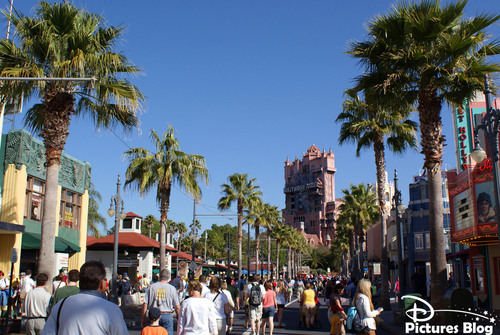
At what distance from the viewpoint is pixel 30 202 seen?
25.5 metres

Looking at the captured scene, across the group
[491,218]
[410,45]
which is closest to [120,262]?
[491,218]

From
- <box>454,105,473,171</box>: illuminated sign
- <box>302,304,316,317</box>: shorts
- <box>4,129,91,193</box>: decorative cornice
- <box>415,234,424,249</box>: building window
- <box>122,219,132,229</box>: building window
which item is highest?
<box>454,105,473,171</box>: illuminated sign

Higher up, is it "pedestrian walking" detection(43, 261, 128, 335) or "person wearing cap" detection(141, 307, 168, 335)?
"pedestrian walking" detection(43, 261, 128, 335)

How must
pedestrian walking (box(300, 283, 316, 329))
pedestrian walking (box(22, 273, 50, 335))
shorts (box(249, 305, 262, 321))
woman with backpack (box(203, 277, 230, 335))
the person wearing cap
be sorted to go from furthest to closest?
1. pedestrian walking (box(300, 283, 316, 329))
2. shorts (box(249, 305, 262, 321))
3. woman with backpack (box(203, 277, 230, 335))
4. pedestrian walking (box(22, 273, 50, 335))
5. the person wearing cap

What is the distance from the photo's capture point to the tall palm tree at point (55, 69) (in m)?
Result: 12.9

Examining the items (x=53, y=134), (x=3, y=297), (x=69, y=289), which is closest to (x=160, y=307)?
(x=69, y=289)

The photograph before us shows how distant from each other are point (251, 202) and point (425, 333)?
3276 centimetres

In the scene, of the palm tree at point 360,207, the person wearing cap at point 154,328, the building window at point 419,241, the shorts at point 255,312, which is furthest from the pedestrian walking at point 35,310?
the building window at point 419,241

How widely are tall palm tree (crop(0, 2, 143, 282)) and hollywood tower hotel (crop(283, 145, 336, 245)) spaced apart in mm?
145918

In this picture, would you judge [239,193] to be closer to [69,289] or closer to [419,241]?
[419,241]

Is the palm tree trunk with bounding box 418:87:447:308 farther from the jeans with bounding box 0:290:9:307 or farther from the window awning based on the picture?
the window awning

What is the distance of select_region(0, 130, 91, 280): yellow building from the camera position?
23.8 metres

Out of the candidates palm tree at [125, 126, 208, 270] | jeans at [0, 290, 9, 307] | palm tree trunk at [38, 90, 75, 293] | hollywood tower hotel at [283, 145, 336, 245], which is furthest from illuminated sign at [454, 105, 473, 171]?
hollywood tower hotel at [283, 145, 336, 245]

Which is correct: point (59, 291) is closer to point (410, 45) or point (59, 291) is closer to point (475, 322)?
point (475, 322)
